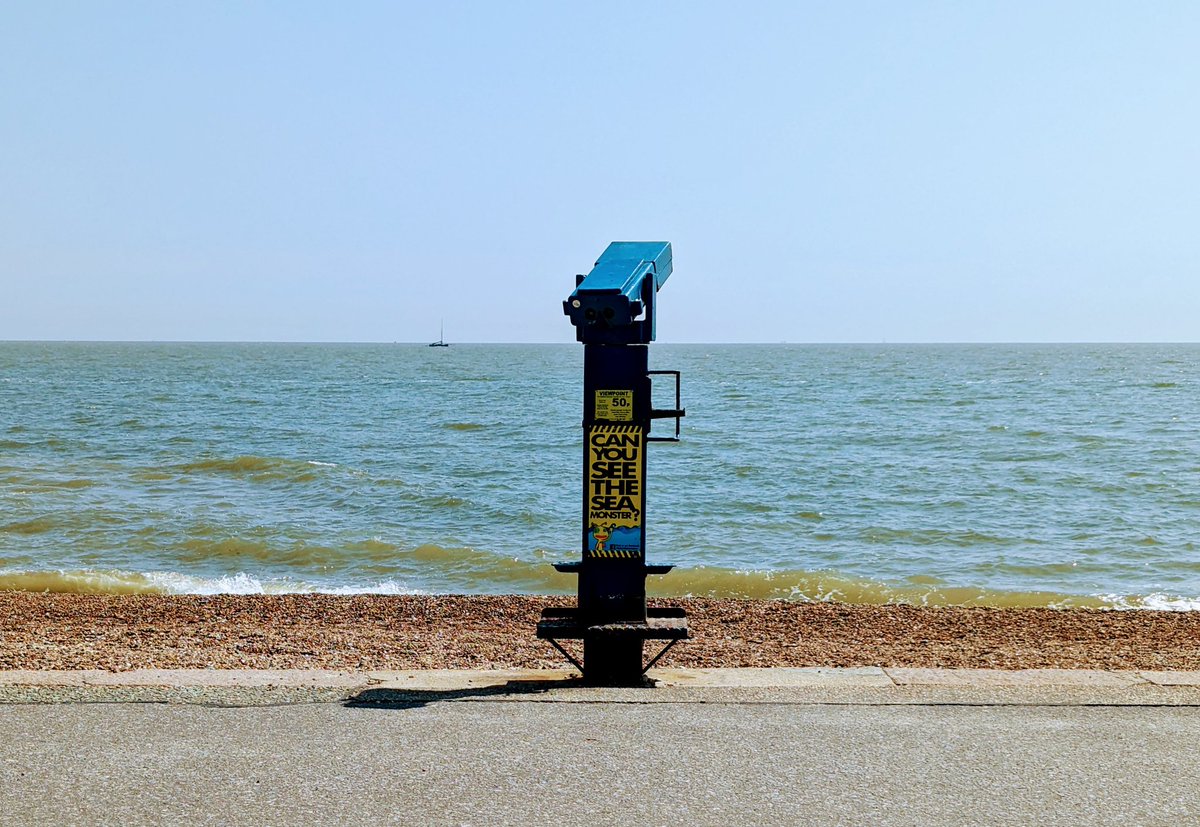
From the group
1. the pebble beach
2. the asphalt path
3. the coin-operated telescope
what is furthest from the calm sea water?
the asphalt path

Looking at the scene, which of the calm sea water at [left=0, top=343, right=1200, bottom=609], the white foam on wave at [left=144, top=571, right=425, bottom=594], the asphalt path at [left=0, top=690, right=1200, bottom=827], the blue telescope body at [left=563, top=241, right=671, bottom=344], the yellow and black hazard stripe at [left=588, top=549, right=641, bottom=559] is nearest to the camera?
the asphalt path at [left=0, top=690, right=1200, bottom=827]

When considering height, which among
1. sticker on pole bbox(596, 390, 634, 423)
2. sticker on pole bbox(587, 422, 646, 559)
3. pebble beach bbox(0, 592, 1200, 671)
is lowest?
pebble beach bbox(0, 592, 1200, 671)

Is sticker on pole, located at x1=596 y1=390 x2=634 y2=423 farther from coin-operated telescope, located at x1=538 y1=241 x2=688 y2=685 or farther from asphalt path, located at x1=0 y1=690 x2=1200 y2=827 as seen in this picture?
asphalt path, located at x1=0 y1=690 x2=1200 y2=827

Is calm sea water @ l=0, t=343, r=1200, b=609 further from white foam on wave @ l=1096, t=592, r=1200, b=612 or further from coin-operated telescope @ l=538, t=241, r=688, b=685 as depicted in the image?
coin-operated telescope @ l=538, t=241, r=688, b=685

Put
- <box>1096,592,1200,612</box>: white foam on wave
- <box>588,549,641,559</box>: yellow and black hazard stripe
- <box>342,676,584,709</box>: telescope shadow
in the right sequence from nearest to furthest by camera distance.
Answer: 1. <box>342,676,584,709</box>: telescope shadow
2. <box>588,549,641,559</box>: yellow and black hazard stripe
3. <box>1096,592,1200,612</box>: white foam on wave

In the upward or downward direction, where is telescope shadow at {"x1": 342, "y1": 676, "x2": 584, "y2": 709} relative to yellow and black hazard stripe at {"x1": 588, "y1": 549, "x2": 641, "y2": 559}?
downward

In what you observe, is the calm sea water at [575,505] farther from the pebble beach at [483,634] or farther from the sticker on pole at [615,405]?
the sticker on pole at [615,405]

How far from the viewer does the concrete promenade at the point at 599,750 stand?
4.05 m

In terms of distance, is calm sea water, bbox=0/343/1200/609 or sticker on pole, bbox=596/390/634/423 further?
calm sea water, bbox=0/343/1200/609

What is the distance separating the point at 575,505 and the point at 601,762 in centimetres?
1423

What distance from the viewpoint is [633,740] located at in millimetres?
4730

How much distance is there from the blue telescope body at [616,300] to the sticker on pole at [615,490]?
0.46 metres

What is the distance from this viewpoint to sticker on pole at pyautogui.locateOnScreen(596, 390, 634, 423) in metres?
5.86

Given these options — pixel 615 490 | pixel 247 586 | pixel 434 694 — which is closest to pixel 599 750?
pixel 434 694
